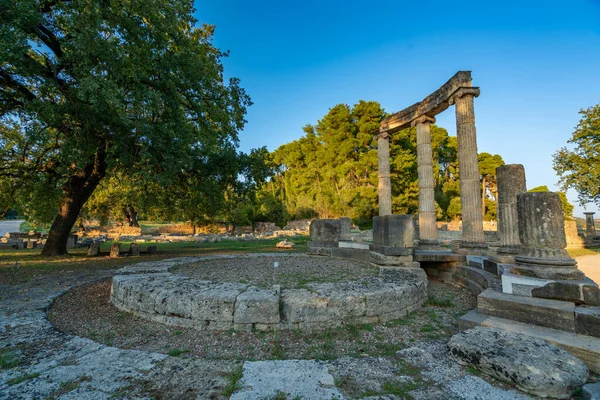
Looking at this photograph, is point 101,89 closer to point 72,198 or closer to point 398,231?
point 72,198

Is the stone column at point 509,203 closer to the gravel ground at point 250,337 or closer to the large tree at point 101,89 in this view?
the gravel ground at point 250,337

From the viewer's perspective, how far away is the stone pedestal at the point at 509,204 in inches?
256

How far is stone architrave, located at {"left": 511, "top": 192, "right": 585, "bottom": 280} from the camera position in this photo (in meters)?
3.95

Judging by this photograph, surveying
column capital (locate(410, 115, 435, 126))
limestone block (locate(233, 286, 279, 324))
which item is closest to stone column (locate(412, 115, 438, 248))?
column capital (locate(410, 115, 435, 126))

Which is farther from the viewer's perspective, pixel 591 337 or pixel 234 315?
pixel 234 315

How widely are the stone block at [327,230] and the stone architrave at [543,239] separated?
611 cm

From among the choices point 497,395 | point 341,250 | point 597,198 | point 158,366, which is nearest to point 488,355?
point 497,395

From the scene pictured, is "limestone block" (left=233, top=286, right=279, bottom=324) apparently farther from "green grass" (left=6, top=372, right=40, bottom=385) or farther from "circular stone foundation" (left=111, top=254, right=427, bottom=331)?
"green grass" (left=6, top=372, right=40, bottom=385)

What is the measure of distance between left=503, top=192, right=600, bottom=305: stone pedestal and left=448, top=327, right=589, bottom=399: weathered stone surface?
4.41 feet

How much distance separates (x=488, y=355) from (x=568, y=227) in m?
22.9

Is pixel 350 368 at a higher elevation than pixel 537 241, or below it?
below

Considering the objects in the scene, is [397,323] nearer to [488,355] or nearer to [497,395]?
[488,355]

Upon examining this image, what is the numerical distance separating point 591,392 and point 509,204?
5479 millimetres

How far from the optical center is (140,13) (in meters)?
7.43
